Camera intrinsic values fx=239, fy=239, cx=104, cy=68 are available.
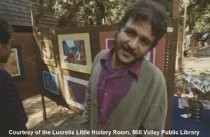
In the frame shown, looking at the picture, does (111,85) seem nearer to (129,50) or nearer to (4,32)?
(129,50)

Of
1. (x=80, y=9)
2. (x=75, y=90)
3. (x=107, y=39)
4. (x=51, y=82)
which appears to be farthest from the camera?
(x=80, y=9)

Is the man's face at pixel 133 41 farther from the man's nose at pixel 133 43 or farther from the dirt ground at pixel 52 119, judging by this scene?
the dirt ground at pixel 52 119

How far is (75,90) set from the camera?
4.10m

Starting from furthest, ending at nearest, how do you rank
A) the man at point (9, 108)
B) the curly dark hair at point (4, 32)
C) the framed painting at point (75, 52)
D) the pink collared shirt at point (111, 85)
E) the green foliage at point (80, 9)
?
the green foliage at point (80, 9) → the framed painting at point (75, 52) → the curly dark hair at point (4, 32) → the man at point (9, 108) → the pink collared shirt at point (111, 85)

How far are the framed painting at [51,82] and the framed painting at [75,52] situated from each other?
0.59 metres

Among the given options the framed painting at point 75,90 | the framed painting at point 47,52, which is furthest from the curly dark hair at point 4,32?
the framed painting at point 47,52

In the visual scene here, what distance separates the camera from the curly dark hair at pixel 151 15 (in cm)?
141

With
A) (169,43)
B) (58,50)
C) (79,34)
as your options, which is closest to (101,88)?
(169,43)

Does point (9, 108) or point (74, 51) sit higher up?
point (74, 51)

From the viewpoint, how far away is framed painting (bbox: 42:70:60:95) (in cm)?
473

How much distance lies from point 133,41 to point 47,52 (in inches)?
142

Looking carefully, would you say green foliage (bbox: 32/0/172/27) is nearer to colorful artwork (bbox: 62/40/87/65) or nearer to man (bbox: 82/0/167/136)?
colorful artwork (bbox: 62/40/87/65)

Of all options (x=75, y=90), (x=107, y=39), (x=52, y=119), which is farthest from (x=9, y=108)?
(x=52, y=119)

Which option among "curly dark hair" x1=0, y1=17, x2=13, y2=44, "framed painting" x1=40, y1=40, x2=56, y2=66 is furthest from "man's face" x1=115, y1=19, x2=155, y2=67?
"framed painting" x1=40, y1=40, x2=56, y2=66
